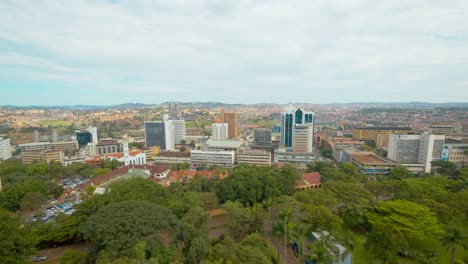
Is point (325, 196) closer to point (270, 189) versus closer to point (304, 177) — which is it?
point (270, 189)

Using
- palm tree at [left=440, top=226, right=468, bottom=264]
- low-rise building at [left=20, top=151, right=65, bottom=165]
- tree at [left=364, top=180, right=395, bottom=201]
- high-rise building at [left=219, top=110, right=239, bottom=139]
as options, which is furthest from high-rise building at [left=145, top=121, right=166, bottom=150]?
palm tree at [left=440, top=226, right=468, bottom=264]

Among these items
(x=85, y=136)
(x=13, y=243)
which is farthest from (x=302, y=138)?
(x=85, y=136)

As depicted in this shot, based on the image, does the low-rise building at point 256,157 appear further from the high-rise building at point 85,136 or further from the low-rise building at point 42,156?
the high-rise building at point 85,136

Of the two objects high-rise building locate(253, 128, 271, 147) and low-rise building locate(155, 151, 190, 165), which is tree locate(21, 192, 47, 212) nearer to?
low-rise building locate(155, 151, 190, 165)

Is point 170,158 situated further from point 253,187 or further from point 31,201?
point 253,187

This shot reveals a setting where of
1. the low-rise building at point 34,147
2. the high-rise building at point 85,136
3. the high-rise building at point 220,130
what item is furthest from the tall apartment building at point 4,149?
the high-rise building at point 220,130

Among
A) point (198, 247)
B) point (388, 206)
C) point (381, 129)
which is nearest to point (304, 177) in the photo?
point (388, 206)
